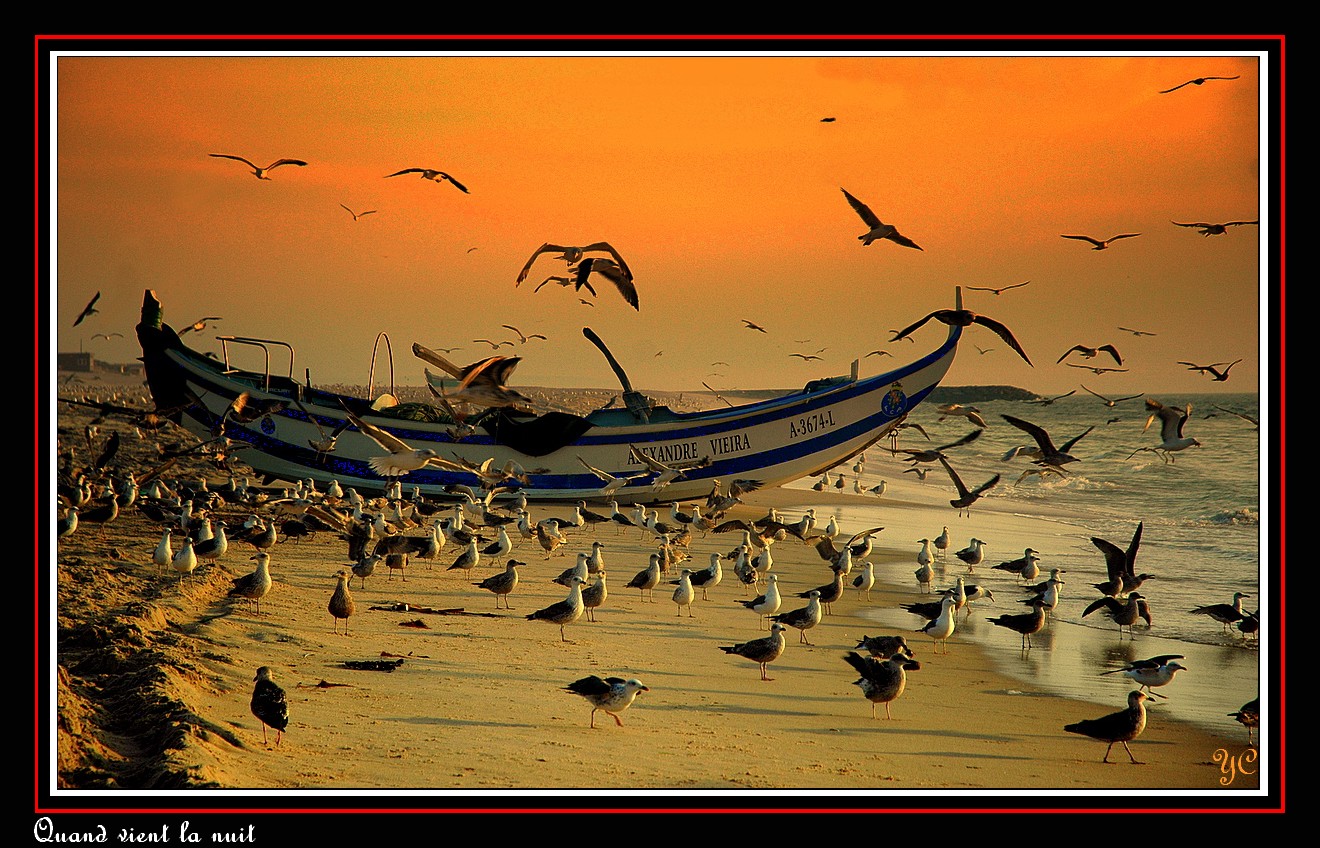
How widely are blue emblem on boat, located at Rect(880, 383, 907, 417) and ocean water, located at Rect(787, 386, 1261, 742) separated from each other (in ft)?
7.72

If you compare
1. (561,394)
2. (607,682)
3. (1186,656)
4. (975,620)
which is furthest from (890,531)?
(561,394)

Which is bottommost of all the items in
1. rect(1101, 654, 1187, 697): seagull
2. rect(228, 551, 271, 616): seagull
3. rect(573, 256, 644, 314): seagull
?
rect(1101, 654, 1187, 697): seagull

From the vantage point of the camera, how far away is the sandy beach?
712cm

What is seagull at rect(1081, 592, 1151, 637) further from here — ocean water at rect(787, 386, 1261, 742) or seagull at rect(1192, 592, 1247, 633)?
seagull at rect(1192, 592, 1247, 633)

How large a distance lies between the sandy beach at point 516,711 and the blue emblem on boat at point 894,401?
10139 mm

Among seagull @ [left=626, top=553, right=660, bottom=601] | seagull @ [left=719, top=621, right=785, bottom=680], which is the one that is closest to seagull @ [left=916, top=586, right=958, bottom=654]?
seagull @ [left=719, top=621, right=785, bottom=680]

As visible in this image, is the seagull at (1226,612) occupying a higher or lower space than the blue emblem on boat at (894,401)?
lower

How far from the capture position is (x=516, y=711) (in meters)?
8.47

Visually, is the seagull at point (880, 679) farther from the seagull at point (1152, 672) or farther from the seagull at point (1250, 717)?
the seagull at point (1250, 717)

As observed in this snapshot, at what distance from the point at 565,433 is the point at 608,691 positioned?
12.9m

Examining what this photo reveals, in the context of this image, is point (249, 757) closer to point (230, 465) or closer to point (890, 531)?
point (890, 531)

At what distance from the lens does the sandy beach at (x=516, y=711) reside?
23.4 feet

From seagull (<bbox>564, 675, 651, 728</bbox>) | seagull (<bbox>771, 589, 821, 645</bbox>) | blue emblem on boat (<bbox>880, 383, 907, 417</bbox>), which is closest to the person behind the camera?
seagull (<bbox>564, 675, 651, 728</bbox>)

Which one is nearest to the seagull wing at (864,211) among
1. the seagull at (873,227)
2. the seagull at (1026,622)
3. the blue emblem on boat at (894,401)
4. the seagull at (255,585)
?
the seagull at (873,227)
